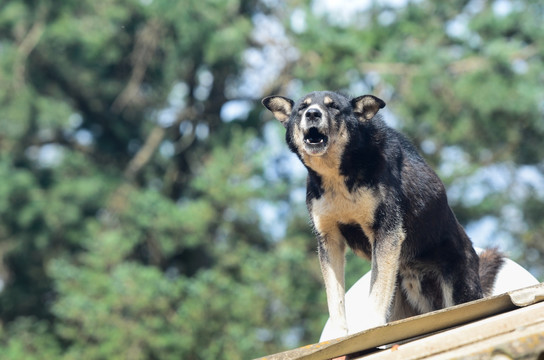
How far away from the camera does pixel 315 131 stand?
18.4 feet

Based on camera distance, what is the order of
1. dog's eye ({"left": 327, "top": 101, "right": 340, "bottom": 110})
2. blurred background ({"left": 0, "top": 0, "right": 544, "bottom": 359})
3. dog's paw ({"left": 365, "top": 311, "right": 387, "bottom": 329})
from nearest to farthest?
dog's paw ({"left": 365, "top": 311, "right": 387, "bottom": 329}) → dog's eye ({"left": 327, "top": 101, "right": 340, "bottom": 110}) → blurred background ({"left": 0, "top": 0, "right": 544, "bottom": 359})

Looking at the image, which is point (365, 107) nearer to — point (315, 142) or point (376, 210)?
point (315, 142)

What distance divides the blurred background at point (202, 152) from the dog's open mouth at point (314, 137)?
11322 millimetres

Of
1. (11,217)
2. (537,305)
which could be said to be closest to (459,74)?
(11,217)

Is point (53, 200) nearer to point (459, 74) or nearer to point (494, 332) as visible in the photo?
point (459, 74)

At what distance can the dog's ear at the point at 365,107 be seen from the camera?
19.0 ft

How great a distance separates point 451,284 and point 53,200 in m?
14.9

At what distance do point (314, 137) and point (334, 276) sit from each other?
0.85 meters

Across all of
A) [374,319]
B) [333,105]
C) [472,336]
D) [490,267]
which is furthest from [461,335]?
[490,267]

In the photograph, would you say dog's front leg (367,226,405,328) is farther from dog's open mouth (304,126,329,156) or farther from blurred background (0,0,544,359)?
blurred background (0,0,544,359)

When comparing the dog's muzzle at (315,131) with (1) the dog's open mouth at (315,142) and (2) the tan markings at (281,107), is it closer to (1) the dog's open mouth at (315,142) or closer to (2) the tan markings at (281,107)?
(1) the dog's open mouth at (315,142)

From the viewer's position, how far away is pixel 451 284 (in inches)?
235

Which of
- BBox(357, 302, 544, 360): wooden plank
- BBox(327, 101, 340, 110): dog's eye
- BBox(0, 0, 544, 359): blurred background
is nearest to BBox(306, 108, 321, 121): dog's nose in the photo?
BBox(327, 101, 340, 110): dog's eye

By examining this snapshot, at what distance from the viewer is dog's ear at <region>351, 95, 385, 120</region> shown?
578cm
